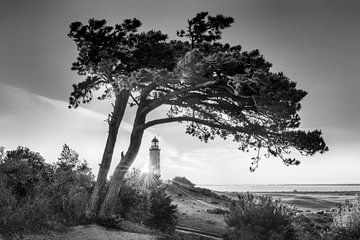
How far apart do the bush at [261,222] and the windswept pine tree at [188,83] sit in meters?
2.46

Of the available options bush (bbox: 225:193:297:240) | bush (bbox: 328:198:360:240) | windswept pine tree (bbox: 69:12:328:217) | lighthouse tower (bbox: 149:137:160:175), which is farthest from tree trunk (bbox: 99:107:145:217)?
lighthouse tower (bbox: 149:137:160:175)

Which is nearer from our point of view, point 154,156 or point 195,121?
point 195,121

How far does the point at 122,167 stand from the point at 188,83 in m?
5.17

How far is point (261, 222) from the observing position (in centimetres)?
1335

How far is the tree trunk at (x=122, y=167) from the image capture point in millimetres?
15555

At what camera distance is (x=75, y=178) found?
1620 cm

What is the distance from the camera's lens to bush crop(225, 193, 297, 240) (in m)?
13.1

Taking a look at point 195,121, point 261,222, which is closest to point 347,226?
→ point 261,222

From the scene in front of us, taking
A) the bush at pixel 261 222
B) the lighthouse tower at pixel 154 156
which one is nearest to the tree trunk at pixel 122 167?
the bush at pixel 261 222

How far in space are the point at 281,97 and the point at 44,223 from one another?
31.5 ft

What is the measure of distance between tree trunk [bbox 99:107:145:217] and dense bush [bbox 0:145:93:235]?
110 cm

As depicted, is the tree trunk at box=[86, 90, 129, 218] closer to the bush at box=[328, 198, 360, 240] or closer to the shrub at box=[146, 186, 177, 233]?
the shrub at box=[146, 186, 177, 233]

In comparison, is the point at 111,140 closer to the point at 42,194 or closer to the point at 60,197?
the point at 60,197

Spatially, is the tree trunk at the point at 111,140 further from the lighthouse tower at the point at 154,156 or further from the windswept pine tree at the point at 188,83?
the lighthouse tower at the point at 154,156
